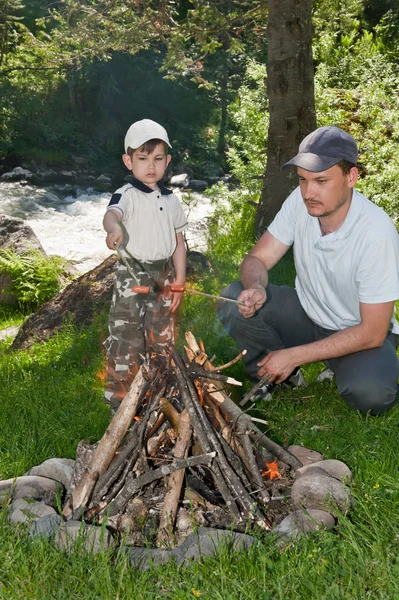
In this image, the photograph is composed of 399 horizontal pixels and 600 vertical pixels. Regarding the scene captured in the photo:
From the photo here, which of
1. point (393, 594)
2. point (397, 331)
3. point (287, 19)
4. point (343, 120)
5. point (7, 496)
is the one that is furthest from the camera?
point (343, 120)

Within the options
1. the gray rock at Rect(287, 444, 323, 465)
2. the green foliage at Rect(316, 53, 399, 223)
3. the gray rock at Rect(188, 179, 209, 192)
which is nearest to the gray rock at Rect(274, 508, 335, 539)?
the gray rock at Rect(287, 444, 323, 465)

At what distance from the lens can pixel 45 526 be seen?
307cm

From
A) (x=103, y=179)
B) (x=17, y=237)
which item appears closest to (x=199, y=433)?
(x=17, y=237)

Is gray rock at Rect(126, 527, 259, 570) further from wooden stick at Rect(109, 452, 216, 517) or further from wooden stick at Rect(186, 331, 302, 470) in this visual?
wooden stick at Rect(186, 331, 302, 470)

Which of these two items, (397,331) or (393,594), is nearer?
(393,594)

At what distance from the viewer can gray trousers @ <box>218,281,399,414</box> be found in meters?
4.26

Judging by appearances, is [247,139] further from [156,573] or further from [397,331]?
[156,573]

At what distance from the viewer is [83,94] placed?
78.0ft

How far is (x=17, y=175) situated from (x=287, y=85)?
12.9 meters

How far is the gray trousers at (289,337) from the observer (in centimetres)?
426

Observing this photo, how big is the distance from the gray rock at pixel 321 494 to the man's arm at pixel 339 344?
0.83m

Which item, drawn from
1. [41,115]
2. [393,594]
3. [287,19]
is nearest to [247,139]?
[287,19]

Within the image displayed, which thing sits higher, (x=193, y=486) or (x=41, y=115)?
(x=41, y=115)

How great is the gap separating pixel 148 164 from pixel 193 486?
2.01 m
